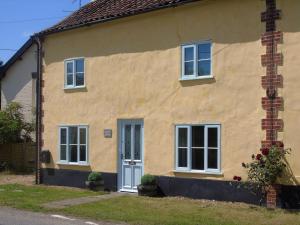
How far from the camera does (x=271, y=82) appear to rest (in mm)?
14289

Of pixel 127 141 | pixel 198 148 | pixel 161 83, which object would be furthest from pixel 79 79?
pixel 198 148

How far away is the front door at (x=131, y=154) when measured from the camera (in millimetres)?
17594

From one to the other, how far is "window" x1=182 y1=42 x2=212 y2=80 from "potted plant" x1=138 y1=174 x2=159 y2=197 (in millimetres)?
3161

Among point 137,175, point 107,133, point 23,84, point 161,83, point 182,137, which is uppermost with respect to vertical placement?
point 23,84

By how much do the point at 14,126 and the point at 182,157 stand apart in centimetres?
1185

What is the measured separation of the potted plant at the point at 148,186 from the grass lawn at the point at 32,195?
170 centimetres

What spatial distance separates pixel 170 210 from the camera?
13.9 m

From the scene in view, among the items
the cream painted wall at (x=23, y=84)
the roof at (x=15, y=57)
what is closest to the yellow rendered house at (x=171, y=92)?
the roof at (x=15, y=57)

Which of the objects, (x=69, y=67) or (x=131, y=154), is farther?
(x=69, y=67)

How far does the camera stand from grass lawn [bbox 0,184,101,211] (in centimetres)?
1502

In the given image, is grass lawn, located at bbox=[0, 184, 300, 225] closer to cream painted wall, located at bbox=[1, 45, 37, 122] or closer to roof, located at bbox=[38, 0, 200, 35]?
roof, located at bbox=[38, 0, 200, 35]

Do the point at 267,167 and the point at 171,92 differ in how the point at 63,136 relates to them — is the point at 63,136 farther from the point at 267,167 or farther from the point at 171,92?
the point at 267,167

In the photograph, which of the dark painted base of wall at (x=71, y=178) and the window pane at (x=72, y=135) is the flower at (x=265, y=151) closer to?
the dark painted base of wall at (x=71, y=178)

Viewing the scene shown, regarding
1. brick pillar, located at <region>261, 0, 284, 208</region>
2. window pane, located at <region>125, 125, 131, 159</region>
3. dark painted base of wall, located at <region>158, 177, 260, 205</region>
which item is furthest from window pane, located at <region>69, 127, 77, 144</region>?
brick pillar, located at <region>261, 0, 284, 208</region>
